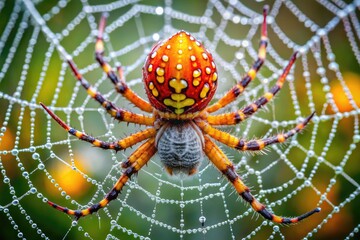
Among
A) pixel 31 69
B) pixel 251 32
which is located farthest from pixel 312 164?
pixel 31 69

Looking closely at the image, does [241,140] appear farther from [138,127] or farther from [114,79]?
[138,127]

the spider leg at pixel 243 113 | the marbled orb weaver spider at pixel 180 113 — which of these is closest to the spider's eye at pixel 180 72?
the marbled orb weaver spider at pixel 180 113

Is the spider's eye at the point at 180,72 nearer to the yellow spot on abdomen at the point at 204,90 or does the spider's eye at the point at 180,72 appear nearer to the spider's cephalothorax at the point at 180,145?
the yellow spot on abdomen at the point at 204,90

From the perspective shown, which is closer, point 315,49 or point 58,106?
point 58,106

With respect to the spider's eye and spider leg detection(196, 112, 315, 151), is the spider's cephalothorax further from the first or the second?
the spider's eye

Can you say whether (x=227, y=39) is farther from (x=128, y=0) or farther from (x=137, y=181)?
(x=137, y=181)

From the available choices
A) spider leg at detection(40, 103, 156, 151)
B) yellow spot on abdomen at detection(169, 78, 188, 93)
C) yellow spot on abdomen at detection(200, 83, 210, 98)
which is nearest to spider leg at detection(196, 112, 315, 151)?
spider leg at detection(40, 103, 156, 151)
